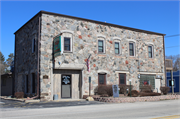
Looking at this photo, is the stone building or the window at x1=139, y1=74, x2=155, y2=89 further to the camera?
the window at x1=139, y1=74, x2=155, y2=89

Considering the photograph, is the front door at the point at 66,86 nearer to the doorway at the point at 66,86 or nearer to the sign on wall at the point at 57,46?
the doorway at the point at 66,86

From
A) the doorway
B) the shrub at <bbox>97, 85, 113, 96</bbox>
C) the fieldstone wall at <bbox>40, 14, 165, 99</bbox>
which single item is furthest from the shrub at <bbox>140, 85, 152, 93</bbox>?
the doorway

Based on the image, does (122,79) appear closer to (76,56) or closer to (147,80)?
(147,80)

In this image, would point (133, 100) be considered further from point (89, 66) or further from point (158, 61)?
point (158, 61)

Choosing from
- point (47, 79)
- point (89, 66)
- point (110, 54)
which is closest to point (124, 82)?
point (110, 54)

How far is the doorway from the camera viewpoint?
A: 18859mm

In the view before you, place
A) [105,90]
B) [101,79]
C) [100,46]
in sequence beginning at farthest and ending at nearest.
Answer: [100,46], [101,79], [105,90]

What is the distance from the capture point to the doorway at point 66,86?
61.9ft

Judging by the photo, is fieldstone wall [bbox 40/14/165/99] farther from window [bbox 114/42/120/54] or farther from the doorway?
the doorway

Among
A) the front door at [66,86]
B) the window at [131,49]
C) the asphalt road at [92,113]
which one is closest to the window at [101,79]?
the front door at [66,86]

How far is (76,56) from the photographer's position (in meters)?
19.5

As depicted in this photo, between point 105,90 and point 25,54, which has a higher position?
point 25,54

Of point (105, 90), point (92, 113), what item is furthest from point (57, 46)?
point (92, 113)

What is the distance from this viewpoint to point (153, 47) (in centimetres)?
2538
